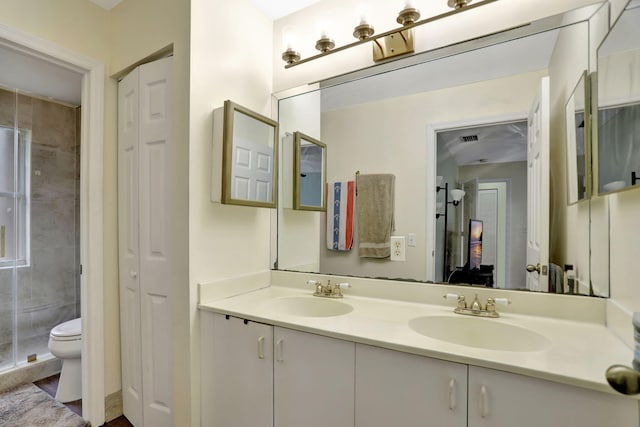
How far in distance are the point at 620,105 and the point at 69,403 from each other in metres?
3.22

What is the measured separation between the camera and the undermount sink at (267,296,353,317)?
161 centimetres

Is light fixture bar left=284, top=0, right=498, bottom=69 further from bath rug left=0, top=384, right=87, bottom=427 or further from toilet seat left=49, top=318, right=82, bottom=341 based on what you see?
bath rug left=0, top=384, right=87, bottom=427

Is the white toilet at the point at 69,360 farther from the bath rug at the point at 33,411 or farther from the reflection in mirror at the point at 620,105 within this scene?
the reflection in mirror at the point at 620,105

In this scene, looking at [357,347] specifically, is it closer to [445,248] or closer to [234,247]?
[445,248]

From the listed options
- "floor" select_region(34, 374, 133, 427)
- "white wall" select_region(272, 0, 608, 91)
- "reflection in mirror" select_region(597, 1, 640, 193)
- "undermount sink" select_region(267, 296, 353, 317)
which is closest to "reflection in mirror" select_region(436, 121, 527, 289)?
"reflection in mirror" select_region(597, 1, 640, 193)

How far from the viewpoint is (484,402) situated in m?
0.89

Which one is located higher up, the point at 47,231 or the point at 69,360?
the point at 47,231

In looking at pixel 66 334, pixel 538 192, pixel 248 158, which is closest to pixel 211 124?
pixel 248 158

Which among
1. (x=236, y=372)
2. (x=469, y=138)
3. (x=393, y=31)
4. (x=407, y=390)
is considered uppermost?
(x=393, y=31)

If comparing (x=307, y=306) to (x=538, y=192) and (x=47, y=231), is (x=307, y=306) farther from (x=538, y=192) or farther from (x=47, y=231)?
(x=47, y=231)

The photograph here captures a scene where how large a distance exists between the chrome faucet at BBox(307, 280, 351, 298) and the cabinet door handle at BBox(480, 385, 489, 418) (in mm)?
827

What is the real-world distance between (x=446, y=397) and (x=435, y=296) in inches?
22.9

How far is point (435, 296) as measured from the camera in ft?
4.85

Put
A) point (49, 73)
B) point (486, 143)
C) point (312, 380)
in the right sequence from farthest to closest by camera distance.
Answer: point (49, 73)
point (486, 143)
point (312, 380)
